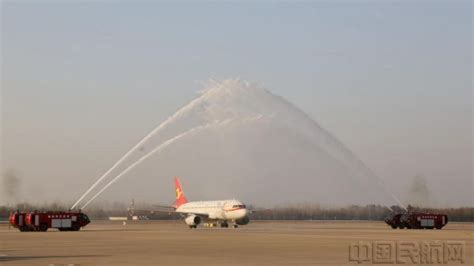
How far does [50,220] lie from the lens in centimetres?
8862

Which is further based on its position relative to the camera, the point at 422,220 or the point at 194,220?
the point at 194,220

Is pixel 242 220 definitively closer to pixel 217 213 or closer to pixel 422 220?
pixel 217 213

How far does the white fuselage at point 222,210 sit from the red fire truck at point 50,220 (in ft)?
77.2

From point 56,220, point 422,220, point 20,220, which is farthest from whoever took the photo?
point 422,220

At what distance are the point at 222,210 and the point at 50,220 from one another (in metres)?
27.7

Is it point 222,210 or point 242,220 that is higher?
point 222,210

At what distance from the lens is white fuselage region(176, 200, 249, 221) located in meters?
106

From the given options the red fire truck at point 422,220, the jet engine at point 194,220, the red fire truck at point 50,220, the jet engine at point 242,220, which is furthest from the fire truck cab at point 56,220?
the red fire truck at point 422,220

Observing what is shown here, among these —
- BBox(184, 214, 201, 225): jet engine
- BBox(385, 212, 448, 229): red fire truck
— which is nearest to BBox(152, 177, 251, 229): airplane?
BBox(184, 214, 201, 225): jet engine

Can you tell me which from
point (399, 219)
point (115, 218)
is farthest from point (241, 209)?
point (115, 218)

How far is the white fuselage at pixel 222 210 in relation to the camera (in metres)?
106

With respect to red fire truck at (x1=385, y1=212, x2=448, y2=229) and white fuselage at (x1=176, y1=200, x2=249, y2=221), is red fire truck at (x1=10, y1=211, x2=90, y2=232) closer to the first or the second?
white fuselage at (x1=176, y1=200, x2=249, y2=221)

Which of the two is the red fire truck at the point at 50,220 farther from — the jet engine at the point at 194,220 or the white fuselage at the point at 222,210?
the white fuselage at the point at 222,210

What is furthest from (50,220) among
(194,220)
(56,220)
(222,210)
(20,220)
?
(222,210)
